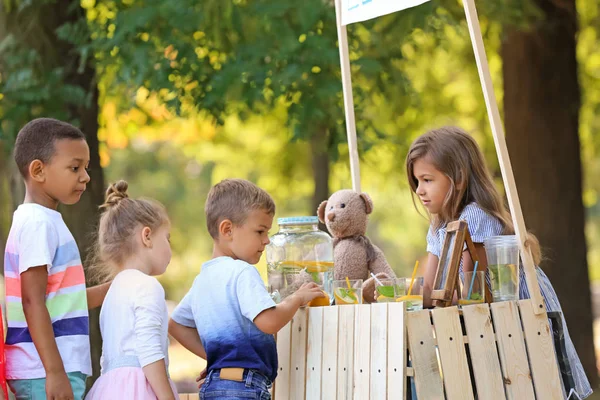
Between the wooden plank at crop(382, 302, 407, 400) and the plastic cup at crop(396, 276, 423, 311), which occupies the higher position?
the plastic cup at crop(396, 276, 423, 311)

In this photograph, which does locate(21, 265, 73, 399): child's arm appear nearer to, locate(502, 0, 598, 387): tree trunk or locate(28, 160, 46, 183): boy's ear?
locate(28, 160, 46, 183): boy's ear

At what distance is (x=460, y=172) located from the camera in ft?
11.6

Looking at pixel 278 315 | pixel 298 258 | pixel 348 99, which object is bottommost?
pixel 278 315

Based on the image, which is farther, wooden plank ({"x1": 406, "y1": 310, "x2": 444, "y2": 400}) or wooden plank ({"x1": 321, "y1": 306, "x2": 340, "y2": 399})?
wooden plank ({"x1": 321, "y1": 306, "x2": 340, "y2": 399})

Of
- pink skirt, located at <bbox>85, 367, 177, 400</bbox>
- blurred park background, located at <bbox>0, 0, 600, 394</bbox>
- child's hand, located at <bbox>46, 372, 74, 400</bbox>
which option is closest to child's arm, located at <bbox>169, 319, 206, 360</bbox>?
pink skirt, located at <bbox>85, 367, 177, 400</bbox>

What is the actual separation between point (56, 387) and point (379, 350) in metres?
1.14

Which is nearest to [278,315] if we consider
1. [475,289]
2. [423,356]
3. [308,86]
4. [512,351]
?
[423,356]

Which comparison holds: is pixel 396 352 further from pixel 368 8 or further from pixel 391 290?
pixel 368 8

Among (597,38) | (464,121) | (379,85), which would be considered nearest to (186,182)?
(464,121)

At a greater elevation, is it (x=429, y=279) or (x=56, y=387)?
(x=429, y=279)

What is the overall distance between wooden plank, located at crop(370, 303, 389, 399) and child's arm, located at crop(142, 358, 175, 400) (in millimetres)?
744

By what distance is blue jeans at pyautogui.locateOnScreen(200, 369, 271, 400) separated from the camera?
126 inches

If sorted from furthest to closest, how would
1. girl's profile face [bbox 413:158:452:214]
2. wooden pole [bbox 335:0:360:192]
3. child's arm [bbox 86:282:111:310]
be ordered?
wooden pole [bbox 335:0:360:192], child's arm [bbox 86:282:111:310], girl's profile face [bbox 413:158:452:214]

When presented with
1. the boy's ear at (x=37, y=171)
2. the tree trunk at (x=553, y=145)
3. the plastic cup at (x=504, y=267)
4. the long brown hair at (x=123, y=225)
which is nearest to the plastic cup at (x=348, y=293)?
the plastic cup at (x=504, y=267)
